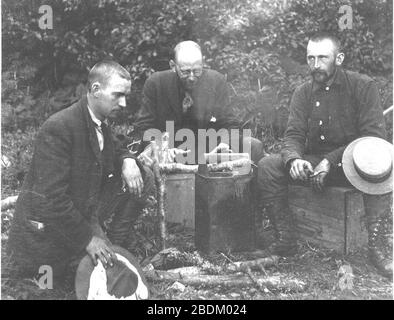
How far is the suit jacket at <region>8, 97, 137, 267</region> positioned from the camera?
3926mm

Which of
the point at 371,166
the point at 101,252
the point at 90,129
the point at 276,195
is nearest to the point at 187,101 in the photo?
the point at 276,195

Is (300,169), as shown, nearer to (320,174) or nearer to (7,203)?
(320,174)

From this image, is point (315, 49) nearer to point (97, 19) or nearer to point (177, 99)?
point (177, 99)

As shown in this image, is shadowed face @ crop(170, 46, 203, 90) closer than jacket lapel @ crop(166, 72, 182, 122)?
Yes

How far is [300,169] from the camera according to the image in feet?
15.5

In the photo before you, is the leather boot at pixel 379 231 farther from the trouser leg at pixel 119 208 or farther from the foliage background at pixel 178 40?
the foliage background at pixel 178 40

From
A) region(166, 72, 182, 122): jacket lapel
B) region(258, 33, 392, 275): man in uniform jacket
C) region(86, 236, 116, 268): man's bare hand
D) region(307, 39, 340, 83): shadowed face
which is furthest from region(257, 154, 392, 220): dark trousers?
region(86, 236, 116, 268): man's bare hand

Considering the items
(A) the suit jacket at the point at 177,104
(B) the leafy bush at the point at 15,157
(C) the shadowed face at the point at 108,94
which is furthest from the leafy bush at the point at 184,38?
(C) the shadowed face at the point at 108,94

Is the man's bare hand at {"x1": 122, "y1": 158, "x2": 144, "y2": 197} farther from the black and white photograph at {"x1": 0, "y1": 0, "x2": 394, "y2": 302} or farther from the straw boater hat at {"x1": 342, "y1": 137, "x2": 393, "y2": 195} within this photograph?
the straw boater hat at {"x1": 342, "y1": 137, "x2": 393, "y2": 195}

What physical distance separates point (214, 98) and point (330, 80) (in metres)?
1.25

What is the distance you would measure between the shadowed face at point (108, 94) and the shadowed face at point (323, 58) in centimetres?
175

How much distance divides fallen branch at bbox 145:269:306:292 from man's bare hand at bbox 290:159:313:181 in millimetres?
881

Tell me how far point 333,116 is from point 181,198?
1605 mm
